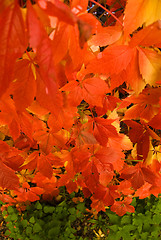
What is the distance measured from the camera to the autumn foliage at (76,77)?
305mm

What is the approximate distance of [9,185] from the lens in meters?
0.75

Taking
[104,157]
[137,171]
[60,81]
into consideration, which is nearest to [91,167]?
[104,157]

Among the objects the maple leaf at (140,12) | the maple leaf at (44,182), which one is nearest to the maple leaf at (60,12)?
the maple leaf at (140,12)

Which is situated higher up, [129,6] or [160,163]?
[129,6]

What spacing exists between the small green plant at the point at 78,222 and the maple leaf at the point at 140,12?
1575 millimetres

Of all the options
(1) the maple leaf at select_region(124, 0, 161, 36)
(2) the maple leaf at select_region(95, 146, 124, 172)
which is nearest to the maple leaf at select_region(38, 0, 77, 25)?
(1) the maple leaf at select_region(124, 0, 161, 36)

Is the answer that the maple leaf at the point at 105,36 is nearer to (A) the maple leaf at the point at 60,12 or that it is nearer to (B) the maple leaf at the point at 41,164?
(A) the maple leaf at the point at 60,12

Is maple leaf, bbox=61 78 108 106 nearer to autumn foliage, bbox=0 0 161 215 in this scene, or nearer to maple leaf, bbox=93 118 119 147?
autumn foliage, bbox=0 0 161 215

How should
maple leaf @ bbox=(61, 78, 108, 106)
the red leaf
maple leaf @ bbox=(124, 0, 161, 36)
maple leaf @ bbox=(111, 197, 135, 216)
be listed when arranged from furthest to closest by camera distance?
1. maple leaf @ bbox=(111, 197, 135, 216)
2. the red leaf
3. maple leaf @ bbox=(61, 78, 108, 106)
4. maple leaf @ bbox=(124, 0, 161, 36)

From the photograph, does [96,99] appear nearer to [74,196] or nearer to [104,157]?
[104,157]

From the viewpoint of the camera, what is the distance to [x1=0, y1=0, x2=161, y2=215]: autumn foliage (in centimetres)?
31

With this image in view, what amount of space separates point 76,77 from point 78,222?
1.52 meters

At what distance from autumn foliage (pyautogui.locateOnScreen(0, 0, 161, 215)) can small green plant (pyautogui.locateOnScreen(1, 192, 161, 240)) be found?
0.48 metres

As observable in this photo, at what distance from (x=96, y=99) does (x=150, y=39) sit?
0.87ft
